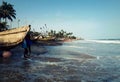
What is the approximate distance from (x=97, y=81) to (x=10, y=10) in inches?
2335

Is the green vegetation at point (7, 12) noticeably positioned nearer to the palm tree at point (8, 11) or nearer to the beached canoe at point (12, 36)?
the palm tree at point (8, 11)

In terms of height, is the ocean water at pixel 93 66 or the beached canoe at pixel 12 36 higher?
the beached canoe at pixel 12 36

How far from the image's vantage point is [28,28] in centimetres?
1995

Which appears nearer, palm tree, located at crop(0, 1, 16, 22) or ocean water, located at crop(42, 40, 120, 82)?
ocean water, located at crop(42, 40, 120, 82)

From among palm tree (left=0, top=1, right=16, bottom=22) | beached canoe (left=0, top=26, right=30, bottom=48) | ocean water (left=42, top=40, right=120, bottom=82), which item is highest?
palm tree (left=0, top=1, right=16, bottom=22)

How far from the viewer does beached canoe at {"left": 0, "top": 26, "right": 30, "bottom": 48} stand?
19.7 metres

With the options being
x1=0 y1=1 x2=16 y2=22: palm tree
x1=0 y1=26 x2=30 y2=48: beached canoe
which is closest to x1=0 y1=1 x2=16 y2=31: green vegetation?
x1=0 y1=1 x2=16 y2=22: palm tree

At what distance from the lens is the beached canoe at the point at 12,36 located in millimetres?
19719

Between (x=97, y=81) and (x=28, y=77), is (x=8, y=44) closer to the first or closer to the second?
(x=28, y=77)

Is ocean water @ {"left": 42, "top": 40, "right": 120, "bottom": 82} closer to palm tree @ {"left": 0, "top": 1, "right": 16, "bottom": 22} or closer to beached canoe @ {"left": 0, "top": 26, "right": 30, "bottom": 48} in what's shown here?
beached canoe @ {"left": 0, "top": 26, "right": 30, "bottom": 48}

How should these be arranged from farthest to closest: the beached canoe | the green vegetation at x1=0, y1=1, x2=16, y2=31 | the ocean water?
1. the green vegetation at x1=0, y1=1, x2=16, y2=31
2. the beached canoe
3. the ocean water

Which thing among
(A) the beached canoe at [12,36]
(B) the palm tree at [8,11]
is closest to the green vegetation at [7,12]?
(B) the palm tree at [8,11]

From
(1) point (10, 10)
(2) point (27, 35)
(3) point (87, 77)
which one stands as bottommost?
(3) point (87, 77)

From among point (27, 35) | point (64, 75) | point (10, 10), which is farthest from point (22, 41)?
point (10, 10)
